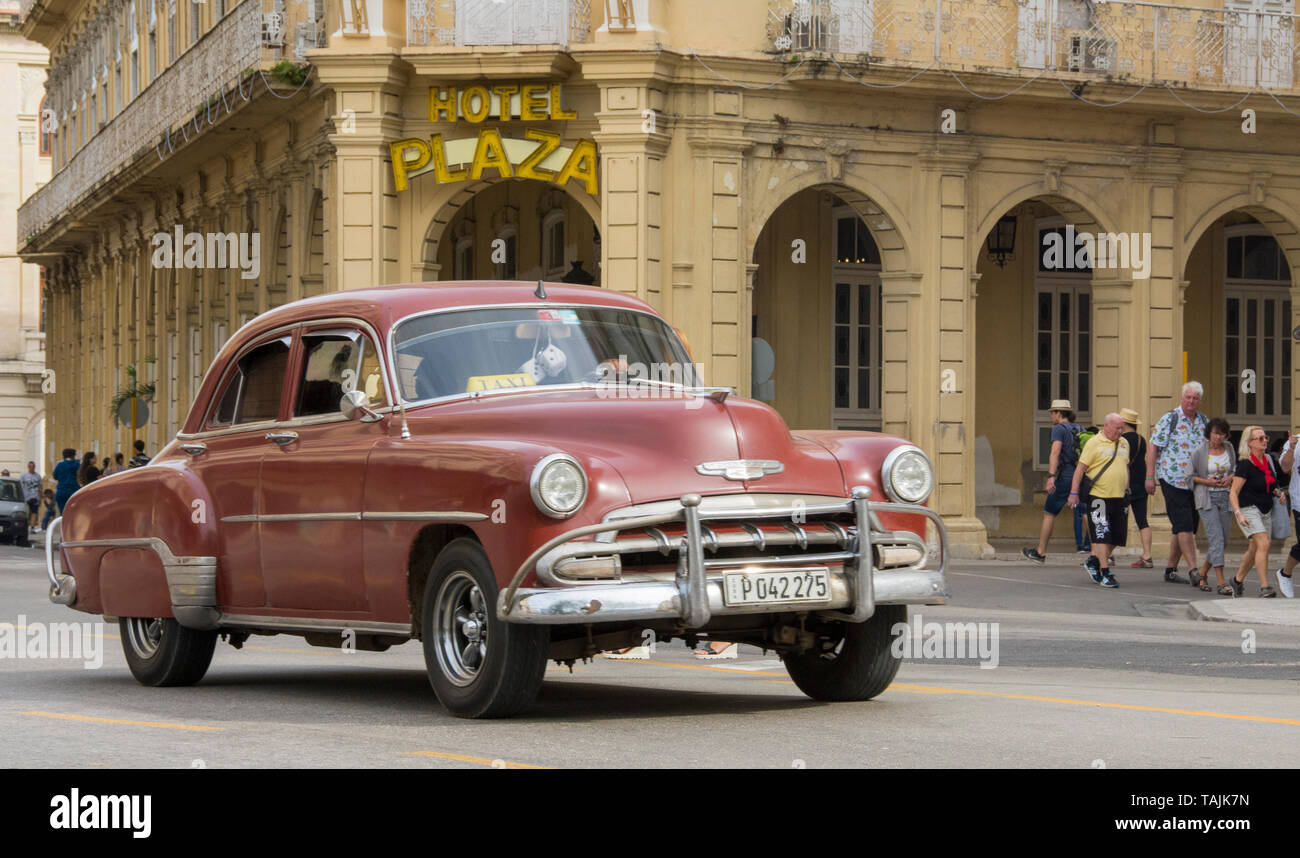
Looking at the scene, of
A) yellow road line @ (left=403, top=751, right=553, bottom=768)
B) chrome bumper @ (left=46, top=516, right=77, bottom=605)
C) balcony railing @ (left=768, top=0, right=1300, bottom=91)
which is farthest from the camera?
balcony railing @ (left=768, top=0, right=1300, bottom=91)

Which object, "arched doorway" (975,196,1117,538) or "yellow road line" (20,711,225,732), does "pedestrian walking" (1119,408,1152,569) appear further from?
"yellow road line" (20,711,225,732)

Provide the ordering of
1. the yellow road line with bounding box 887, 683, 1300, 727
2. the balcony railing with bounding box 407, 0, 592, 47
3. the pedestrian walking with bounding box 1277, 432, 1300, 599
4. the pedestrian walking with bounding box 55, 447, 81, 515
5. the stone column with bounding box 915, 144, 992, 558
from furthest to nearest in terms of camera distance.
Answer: the pedestrian walking with bounding box 55, 447, 81, 515
the stone column with bounding box 915, 144, 992, 558
the balcony railing with bounding box 407, 0, 592, 47
the pedestrian walking with bounding box 1277, 432, 1300, 599
the yellow road line with bounding box 887, 683, 1300, 727

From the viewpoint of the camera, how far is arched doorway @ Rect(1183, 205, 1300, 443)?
29609 mm

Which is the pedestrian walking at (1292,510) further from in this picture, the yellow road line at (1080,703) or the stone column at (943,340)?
the yellow road line at (1080,703)

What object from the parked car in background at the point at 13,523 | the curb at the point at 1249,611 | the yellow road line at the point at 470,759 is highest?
the yellow road line at the point at 470,759

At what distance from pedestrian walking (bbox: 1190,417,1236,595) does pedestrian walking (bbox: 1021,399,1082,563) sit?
339 centimetres

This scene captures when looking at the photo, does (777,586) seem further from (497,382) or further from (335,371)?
(335,371)

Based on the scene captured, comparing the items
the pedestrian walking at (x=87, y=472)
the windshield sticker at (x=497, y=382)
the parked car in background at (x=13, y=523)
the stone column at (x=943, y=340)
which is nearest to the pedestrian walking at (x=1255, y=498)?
the stone column at (x=943, y=340)

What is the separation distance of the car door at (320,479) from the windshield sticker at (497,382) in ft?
1.25

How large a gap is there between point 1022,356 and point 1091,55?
195 inches

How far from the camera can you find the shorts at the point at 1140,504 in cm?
2205

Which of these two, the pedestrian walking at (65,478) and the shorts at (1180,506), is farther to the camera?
the pedestrian walking at (65,478)

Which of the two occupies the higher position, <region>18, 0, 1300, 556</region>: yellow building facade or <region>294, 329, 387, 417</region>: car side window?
<region>18, 0, 1300, 556</region>: yellow building facade

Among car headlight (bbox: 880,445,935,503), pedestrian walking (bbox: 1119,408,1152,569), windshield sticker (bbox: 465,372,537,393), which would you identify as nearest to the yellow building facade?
pedestrian walking (bbox: 1119,408,1152,569)
